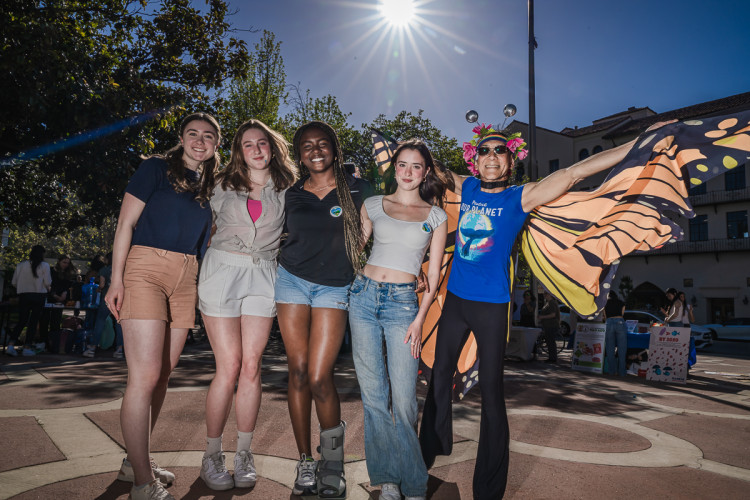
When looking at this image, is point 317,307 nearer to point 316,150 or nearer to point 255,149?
point 316,150

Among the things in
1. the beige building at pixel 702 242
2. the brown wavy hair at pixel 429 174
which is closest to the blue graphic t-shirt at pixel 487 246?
the brown wavy hair at pixel 429 174

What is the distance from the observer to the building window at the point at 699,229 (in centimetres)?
3484

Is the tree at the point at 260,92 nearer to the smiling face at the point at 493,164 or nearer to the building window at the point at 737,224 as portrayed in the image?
the smiling face at the point at 493,164

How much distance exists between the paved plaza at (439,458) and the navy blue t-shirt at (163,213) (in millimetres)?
1418

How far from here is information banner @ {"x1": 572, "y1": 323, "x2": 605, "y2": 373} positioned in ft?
32.6

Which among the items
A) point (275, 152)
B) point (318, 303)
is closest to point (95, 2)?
point (275, 152)

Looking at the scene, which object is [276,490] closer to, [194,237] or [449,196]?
[194,237]

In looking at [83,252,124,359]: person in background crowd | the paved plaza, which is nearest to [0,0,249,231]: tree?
[83,252,124,359]: person in background crowd

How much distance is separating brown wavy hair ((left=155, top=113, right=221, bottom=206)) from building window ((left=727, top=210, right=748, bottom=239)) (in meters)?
39.5

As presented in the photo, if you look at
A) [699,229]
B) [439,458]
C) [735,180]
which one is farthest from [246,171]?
[699,229]

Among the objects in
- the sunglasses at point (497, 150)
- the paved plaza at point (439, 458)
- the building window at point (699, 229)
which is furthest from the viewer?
the building window at point (699, 229)

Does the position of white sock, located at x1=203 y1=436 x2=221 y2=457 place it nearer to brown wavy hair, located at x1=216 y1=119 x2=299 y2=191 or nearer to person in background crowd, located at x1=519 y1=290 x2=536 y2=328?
brown wavy hair, located at x1=216 y1=119 x2=299 y2=191

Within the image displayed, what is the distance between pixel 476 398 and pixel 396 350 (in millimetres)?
3554

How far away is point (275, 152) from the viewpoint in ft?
10.6
